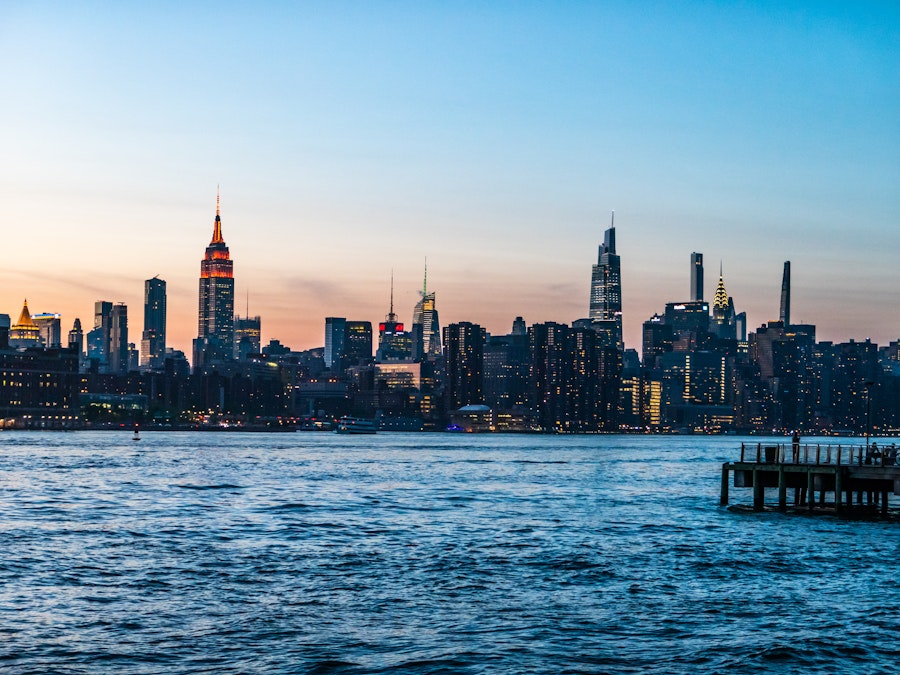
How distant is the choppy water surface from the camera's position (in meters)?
31.2

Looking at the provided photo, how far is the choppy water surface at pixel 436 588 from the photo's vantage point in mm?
31188

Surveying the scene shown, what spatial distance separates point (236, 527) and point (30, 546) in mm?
12626

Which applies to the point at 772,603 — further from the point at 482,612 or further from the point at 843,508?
the point at 843,508

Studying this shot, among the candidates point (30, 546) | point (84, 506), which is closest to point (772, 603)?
point (30, 546)

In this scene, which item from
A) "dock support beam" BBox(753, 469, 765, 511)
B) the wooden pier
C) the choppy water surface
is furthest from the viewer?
"dock support beam" BBox(753, 469, 765, 511)

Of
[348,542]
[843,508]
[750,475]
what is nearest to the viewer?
[348,542]

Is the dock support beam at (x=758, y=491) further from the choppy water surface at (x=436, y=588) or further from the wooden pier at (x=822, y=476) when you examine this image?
the choppy water surface at (x=436, y=588)

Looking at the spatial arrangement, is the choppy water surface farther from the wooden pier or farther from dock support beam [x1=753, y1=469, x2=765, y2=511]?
the wooden pier

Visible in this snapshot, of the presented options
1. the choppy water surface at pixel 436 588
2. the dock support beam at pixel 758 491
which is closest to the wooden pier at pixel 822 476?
the dock support beam at pixel 758 491

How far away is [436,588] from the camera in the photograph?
41562 millimetres

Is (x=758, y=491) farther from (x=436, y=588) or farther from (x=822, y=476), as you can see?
(x=436, y=588)

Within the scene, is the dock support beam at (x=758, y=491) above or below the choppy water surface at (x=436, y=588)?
above

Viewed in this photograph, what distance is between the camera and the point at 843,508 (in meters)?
69.4

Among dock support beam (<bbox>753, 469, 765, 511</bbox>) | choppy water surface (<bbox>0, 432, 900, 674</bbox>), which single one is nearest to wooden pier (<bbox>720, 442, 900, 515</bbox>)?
dock support beam (<bbox>753, 469, 765, 511</bbox>)
